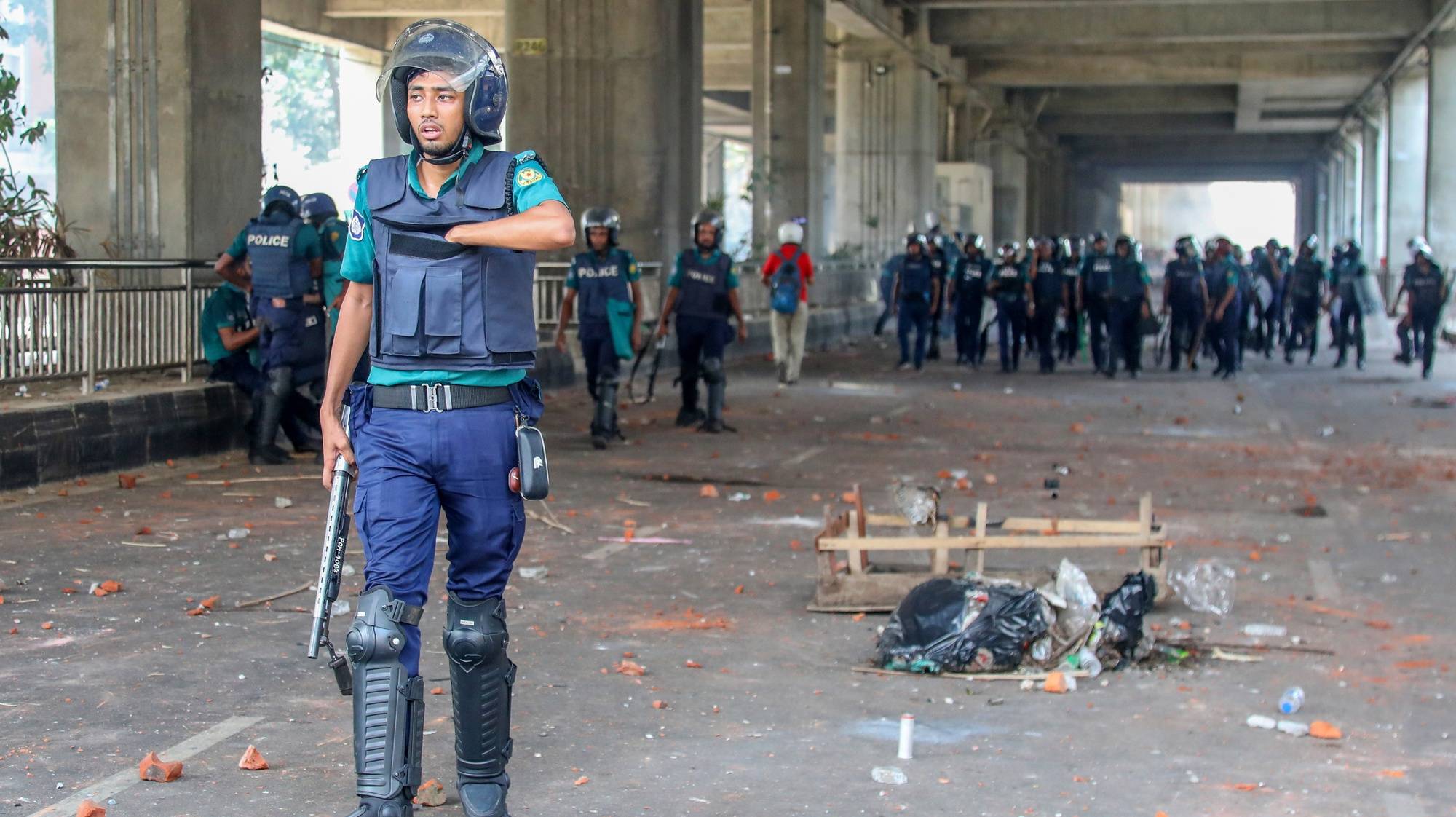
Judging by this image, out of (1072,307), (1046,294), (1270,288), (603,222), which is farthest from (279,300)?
(1270,288)

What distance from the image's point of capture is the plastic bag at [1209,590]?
7.71 meters

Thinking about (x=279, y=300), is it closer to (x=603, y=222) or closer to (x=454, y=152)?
(x=603, y=222)

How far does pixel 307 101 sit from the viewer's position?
1941 inches

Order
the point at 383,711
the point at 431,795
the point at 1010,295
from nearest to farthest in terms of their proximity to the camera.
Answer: the point at 383,711, the point at 431,795, the point at 1010,295

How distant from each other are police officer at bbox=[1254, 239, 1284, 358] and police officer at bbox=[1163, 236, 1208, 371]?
3.74 metres

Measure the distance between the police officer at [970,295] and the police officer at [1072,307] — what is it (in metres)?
1.14

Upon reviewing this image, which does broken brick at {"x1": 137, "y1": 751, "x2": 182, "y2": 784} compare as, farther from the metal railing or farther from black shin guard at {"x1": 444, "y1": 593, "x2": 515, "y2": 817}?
the metal railing

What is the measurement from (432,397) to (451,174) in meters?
0.58

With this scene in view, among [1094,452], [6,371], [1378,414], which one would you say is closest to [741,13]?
[1378,414]

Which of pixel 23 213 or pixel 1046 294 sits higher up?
pixel 23 213

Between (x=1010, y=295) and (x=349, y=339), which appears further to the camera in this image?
(x=1010, y=295)

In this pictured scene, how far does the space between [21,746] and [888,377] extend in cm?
1843

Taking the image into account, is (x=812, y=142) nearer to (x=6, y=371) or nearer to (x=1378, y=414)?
(x=1378, y=414)

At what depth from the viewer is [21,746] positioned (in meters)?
5.29
